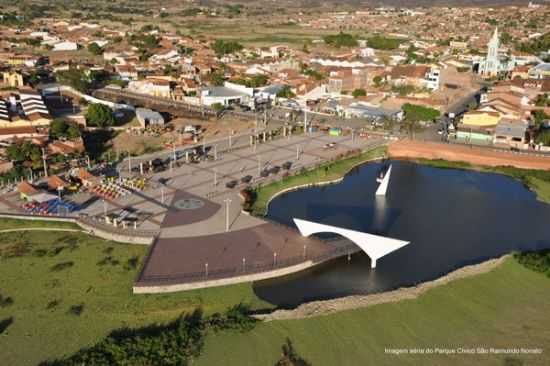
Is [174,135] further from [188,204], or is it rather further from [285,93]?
[285,93]

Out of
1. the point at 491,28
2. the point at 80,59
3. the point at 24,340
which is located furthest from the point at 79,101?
the point at 491,28

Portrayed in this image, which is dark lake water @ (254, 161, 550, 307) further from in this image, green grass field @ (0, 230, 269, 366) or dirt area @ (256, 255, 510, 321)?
green grass field @ (0, 230, 269, 366)

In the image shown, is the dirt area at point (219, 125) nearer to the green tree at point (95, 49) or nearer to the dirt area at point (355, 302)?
the dirt area at point (355, 302)

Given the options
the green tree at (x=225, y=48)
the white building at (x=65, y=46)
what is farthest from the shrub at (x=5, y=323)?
the white building at (x=65, y=46)

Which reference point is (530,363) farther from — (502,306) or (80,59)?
(80,59)

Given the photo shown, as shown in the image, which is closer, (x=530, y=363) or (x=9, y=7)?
(x=530, y=363)

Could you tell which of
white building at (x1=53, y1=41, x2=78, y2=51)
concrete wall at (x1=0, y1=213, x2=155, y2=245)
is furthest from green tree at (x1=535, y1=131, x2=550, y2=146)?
white building at (x1=53, y1=41, x2=78, y2=51)
